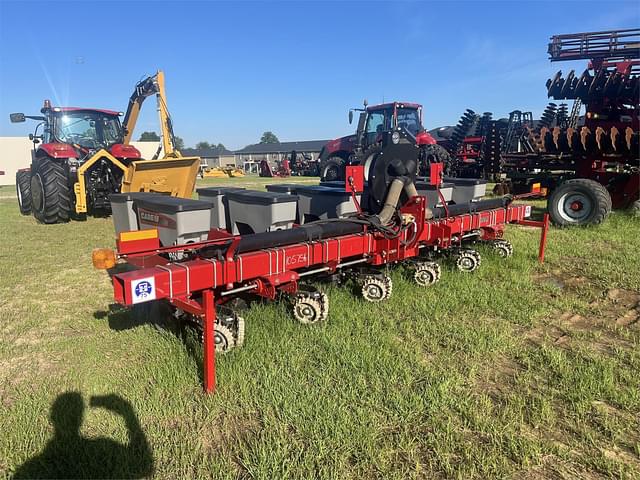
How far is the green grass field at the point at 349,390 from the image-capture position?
7.22 ft

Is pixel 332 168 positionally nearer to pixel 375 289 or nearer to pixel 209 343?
pixel 375 289

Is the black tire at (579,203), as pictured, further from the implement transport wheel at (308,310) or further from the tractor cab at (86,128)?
the tractor cab at (86,128)

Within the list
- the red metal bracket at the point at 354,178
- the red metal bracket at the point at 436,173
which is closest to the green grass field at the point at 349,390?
the red metal bracket at the point at 354,178

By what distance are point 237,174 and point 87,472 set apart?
29.1m

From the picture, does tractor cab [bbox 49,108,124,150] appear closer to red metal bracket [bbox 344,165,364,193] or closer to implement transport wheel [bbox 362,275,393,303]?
red metal bracket [bbox 344,165,364,193]

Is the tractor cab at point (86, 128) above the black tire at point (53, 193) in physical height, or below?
above

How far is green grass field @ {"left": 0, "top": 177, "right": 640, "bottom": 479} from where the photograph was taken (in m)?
2.20

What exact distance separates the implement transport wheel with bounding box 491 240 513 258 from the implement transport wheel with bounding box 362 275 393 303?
2.28 m

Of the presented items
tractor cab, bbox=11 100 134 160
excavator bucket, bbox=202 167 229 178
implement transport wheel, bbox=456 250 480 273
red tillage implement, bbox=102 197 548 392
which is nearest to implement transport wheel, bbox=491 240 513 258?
implement transport wheel, bbox=456 250 480 273

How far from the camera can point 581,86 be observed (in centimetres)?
1001

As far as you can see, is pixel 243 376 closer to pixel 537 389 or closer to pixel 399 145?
pixel 537 389

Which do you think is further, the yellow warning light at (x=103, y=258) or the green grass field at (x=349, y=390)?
the yellow warning light at (x=103, y=258)

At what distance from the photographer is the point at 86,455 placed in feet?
7.23

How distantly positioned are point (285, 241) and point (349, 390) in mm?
1147
